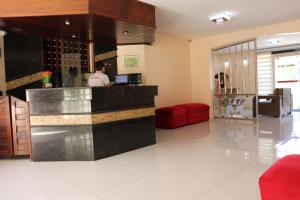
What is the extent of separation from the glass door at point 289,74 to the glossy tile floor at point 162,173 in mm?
6676

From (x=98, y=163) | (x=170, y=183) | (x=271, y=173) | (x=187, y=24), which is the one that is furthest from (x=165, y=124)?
(x=271, y=173)

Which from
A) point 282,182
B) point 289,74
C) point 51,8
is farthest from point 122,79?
point 289,74

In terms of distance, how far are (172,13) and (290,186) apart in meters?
4.58

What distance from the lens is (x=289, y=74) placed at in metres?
10.9

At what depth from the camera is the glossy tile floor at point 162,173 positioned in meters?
2.69

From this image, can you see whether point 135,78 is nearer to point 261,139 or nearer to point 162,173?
point 261,139

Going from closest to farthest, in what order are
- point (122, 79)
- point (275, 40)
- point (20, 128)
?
point (20, 128) < point (122, 79) < point (275, 40)

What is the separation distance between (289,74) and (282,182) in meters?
10.6

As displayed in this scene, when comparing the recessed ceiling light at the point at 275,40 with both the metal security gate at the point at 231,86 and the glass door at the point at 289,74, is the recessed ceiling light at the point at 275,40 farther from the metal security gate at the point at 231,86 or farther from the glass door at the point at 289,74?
the glass door at the point at 289,74

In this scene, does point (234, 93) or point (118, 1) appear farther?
point (234, 93)

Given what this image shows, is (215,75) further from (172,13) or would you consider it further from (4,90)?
(4,90)

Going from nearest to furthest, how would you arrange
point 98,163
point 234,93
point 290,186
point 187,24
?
point 290,186 → point 98,163 → point 187,24 → point 234,93

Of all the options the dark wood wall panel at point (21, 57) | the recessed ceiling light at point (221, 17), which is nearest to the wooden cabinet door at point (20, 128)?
the dark wood wall panel at point (21, 57)

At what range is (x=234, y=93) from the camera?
8344 millimetres
